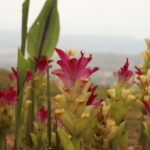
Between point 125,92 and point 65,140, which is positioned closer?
point 65,140

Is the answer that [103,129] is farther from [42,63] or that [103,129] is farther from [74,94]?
[42,63]

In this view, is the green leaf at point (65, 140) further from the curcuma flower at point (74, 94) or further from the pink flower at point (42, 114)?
the pink flower at point (42, 114)

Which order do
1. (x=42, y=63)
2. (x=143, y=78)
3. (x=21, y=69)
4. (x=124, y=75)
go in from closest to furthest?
(x=21, y=69) < (x=124, y=75) < (x=143, y=78) < (x=42, y=63)

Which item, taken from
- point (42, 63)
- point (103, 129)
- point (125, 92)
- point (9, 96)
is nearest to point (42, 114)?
point (42, 63)

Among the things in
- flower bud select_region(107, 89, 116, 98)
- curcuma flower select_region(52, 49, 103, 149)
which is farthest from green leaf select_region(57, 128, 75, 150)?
flower bud select_region(107, 89, 116, 98)

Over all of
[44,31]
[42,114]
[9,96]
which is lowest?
[42,114]

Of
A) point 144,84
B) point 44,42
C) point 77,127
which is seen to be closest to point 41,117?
point 44,42

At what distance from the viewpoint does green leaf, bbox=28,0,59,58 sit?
4.76ft

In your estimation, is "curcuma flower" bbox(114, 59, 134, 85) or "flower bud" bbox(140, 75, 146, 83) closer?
"curcuma flower" bbox(114, 59, 134, 85)

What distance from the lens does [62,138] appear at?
3.06 feet

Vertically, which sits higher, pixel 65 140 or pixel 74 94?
pixel 74 94

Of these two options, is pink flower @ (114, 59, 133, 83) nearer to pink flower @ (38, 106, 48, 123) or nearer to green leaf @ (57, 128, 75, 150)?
green leaf @ (57, 128, 75, 150)

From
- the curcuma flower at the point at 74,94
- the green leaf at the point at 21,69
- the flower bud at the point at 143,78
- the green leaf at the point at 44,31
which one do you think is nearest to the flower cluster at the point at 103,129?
the curcuma flower at the point at 74,94

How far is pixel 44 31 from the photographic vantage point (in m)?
1.52
